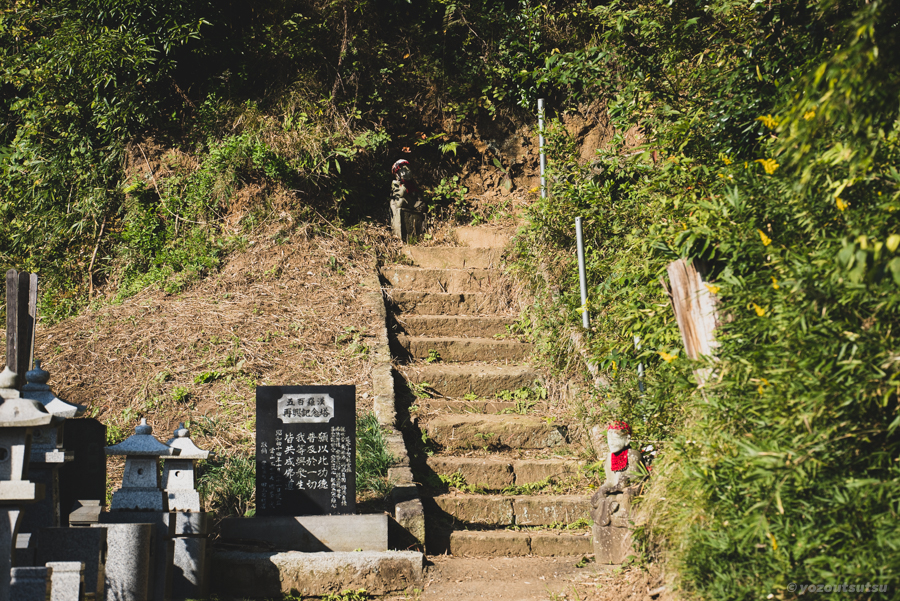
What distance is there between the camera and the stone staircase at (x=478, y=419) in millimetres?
4855

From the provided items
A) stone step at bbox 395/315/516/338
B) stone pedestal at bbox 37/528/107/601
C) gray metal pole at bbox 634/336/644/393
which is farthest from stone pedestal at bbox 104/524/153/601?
stone step at bbox 395/315/516/338

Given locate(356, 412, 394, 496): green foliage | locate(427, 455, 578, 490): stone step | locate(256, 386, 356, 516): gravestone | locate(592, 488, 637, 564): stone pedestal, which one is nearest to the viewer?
locate(592, 488, 637, 564): stone pedestal

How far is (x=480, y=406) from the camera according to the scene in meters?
6.00

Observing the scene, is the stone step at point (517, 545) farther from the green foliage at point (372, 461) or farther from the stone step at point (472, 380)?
the stone step at point (472, 380)

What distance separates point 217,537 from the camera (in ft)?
14.0

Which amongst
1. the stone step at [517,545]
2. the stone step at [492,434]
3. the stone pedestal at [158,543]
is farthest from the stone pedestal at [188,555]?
the stone step at [492,434]

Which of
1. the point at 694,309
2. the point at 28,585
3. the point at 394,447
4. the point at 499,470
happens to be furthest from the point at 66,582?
the point at 499,470

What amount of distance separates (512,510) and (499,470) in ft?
1.26

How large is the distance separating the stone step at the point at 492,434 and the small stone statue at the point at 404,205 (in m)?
3.59

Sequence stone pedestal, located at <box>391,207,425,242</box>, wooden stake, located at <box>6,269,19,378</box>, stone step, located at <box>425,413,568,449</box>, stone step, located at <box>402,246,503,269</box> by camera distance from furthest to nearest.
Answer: stone pedestal, located at <box>391,207,425,242</box> → stone step, located at <box>402,246,503,269</box> → stone step, located at <box>425,413,568,449</box> → wooden stake, located at <box>6,269,19,378</box>

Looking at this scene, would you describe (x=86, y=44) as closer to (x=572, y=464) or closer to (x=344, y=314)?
(x=344, y=314)

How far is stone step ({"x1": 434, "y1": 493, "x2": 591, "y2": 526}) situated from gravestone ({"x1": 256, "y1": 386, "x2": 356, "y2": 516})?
87 centimetres

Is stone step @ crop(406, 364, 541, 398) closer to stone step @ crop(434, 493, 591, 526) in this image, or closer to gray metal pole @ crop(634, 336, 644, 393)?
stone step @ crop(434, 493, 591, 526)

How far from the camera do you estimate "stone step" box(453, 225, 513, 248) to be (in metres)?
8.68
